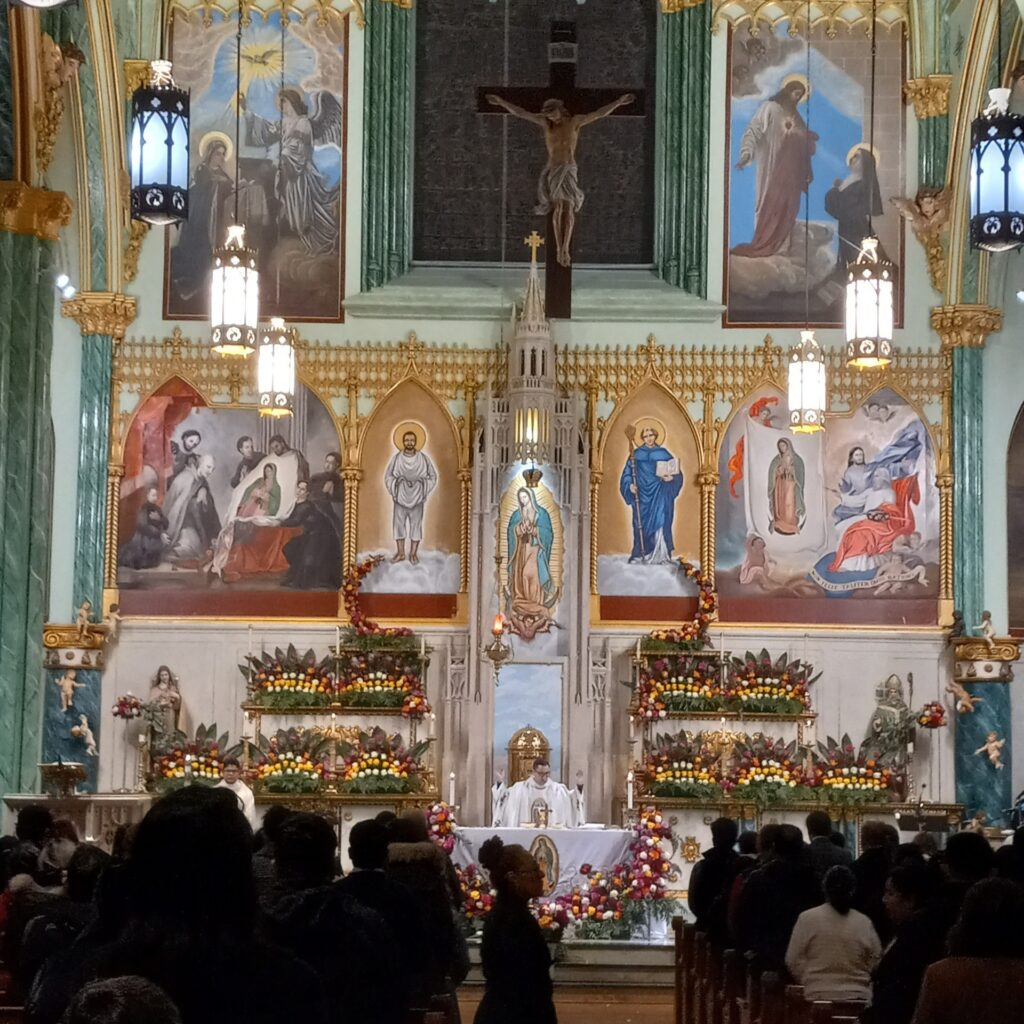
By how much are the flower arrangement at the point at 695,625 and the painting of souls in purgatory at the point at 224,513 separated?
4039mm

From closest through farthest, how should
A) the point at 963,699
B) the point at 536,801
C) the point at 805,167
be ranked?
the point at 536,801
the point at 963,699
the point at 805,167

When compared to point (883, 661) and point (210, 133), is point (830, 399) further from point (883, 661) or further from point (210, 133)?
point (210, 133)

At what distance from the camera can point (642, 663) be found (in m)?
23.6

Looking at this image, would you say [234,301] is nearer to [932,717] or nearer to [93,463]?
[93,463]

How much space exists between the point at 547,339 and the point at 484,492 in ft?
6.66

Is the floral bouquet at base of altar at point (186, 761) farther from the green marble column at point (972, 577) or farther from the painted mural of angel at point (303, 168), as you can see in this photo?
the green marble column at point (972, 577)

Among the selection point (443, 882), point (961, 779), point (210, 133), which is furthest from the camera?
point (210, 133)

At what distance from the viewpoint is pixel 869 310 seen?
1895 cm

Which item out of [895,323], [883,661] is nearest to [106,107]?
[895,323]

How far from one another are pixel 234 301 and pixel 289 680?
5.76 m

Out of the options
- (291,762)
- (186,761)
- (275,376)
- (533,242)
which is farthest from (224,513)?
(533,242)

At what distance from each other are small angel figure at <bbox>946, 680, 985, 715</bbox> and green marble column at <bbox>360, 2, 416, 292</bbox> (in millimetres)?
8622

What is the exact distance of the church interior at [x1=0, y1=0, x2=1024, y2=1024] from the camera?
23438 millimetres

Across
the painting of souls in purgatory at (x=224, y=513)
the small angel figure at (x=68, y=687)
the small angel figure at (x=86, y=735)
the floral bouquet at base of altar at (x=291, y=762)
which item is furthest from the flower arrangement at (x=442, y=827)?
the small angel figure at (x=68, y=687)
